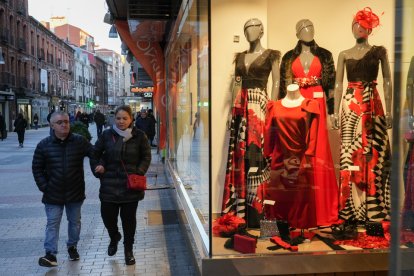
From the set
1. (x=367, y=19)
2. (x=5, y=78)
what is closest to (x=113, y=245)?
(x=367, y=19)

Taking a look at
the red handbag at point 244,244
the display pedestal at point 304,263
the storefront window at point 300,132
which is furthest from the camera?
the storefront window at point 300,132

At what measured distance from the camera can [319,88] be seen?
4.62 metres

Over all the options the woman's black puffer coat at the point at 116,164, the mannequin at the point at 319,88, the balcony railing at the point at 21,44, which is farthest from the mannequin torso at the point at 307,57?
the balcony railing at the point at 21,44

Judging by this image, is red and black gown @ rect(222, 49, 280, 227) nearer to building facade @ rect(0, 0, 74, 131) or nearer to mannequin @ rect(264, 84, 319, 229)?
mannequin @ rect(264, 84, 319, 229)

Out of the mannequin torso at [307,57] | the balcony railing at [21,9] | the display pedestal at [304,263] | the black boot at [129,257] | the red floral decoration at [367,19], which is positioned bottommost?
the black boot at [129,257]

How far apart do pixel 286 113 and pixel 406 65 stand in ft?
8.38

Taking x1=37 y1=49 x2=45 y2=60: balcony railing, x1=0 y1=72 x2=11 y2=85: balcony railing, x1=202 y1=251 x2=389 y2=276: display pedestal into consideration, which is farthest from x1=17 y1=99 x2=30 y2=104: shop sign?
x1=202 y1=251 x2=389 y2=276: display pedestal

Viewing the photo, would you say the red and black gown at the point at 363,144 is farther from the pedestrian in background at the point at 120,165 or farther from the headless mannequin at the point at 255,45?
the pedestrian in background at the point at 120,165

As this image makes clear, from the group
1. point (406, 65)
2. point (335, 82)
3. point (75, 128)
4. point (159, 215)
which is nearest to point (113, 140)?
point (335, 82)

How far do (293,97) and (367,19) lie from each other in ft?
3.45

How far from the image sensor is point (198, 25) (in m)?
4.79

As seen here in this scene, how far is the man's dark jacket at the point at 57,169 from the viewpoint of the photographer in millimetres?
4926

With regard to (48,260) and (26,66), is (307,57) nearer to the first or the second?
(48,260)

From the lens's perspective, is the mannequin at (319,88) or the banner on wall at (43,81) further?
the banner on wall at (43,81)
